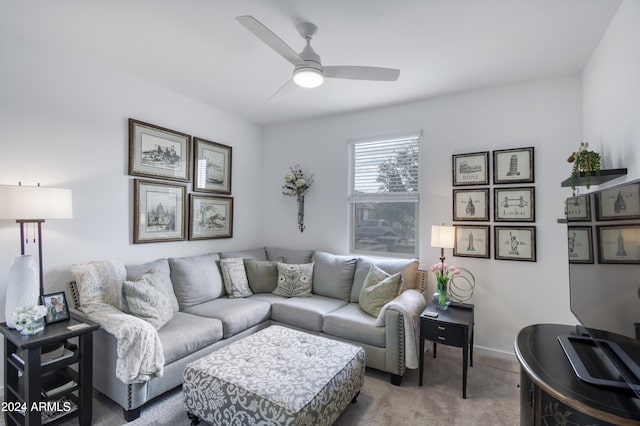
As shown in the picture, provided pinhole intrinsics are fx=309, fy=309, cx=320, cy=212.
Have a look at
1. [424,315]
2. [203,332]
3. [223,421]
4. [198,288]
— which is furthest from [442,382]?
[198,288]

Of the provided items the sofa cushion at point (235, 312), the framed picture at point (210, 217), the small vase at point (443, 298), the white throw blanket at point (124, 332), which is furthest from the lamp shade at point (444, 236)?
the framed picture at point (210, 217)

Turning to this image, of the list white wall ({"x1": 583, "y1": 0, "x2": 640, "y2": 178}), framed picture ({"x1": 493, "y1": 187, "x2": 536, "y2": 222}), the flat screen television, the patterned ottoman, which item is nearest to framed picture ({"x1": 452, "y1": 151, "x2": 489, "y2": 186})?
framed picture ({"x1": 493, "y1": 187, "x2": 536, "y2": 222})

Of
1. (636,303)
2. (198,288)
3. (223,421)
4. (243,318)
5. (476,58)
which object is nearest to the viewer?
(636,303)

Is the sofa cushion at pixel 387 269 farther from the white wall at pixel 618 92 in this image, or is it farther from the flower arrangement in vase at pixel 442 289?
the white wall at pixel 618 92

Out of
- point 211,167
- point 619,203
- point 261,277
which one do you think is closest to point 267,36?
point 619,203

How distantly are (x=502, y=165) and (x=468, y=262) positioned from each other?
40.6 inches

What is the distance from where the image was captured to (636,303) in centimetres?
107

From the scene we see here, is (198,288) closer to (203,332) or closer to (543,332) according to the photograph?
(203,332)

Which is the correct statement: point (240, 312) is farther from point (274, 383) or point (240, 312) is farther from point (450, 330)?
point (450, 330)

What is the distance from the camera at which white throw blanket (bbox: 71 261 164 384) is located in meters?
2.01

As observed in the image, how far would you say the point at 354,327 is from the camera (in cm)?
277

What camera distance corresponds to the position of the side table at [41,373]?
182 cm

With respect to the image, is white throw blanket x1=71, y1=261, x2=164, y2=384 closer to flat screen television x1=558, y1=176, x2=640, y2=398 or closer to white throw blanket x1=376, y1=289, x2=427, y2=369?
white throw blanket x1=376, y1=289, x2=427, y2=369

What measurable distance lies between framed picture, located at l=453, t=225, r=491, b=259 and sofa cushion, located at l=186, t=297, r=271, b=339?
2.11 meters
